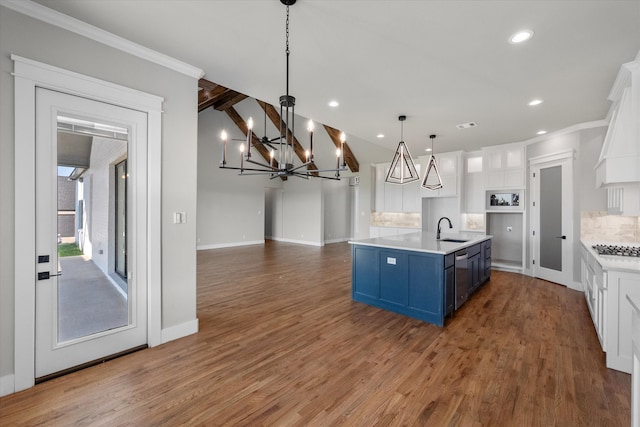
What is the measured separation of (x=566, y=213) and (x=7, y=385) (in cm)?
739

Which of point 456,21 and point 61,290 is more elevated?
point 456,21

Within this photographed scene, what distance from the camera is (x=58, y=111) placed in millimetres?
2244

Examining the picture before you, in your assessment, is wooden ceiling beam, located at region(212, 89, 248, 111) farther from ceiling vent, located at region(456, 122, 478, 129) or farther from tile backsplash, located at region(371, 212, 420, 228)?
ceiling vent, located at region(456, 122, 478, 129)

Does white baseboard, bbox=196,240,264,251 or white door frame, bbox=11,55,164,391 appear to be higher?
white door frame, bbox=11,55,164,391

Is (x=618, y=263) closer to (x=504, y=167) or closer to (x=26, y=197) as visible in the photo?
(x=504, y=167)

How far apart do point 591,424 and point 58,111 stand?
4514 millimetres

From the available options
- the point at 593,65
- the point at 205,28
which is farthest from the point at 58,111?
the point at 593,65

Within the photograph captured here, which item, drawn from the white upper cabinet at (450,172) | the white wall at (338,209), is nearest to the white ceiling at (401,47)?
the white upper cabinet at (450,172)

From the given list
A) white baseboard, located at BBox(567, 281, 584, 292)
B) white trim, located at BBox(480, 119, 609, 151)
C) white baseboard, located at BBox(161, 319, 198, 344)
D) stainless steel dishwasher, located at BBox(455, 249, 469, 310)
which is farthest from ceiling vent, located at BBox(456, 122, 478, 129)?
white baseboard, located at BBox(161, 319, 198, 344)

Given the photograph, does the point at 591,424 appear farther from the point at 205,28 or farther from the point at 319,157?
the point at 319,157

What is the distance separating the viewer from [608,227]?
4.38m

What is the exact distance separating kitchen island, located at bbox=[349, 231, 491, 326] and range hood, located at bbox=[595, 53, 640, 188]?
1657 mm

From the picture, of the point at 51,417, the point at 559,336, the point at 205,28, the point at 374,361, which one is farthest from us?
the point at 559,336

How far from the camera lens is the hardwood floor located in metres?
1.85
